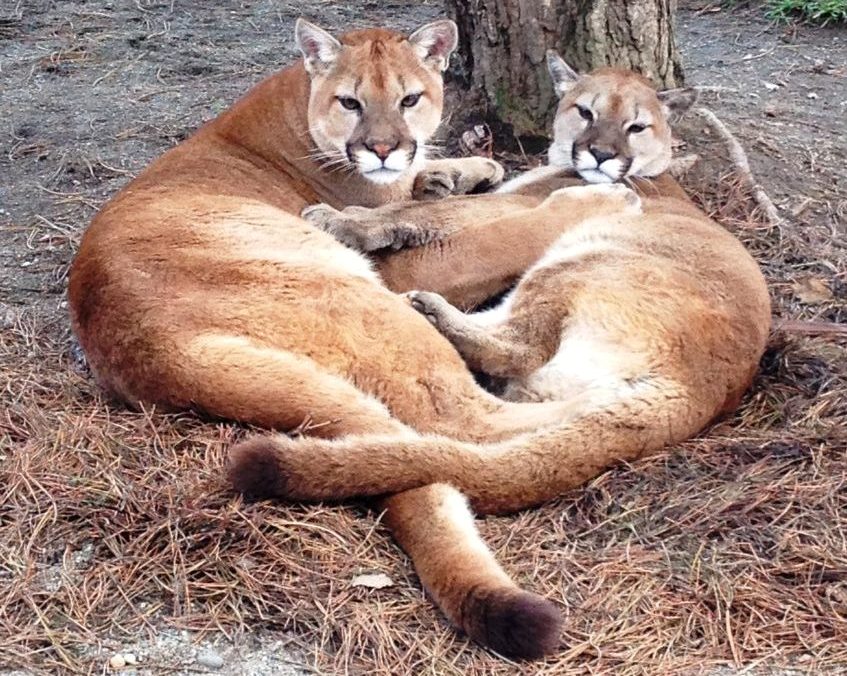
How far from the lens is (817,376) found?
4191mm

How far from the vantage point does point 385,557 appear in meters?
3.21

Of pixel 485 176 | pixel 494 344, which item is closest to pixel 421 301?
pixel 494 344

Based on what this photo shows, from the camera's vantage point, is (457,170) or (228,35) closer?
(457,170)

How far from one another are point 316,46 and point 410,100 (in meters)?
0.47

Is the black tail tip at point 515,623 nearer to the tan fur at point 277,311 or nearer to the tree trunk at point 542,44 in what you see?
the tan fur at point 277,311

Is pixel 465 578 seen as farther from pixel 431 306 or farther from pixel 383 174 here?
pixel 383 174

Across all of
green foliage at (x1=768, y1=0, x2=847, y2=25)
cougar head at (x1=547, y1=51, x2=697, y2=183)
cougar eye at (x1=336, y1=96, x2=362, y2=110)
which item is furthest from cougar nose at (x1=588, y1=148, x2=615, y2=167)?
green foliage at (x1=768, y1=0, x2=847, y2=25)

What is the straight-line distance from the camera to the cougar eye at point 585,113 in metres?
5.29

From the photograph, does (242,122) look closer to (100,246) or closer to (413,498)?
(100,246)

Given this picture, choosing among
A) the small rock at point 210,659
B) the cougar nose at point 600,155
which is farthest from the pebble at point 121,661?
the cougar nose at point 600,155

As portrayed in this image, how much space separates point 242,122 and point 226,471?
225 centimetres

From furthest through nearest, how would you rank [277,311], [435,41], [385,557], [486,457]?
[435,41]
[277,311]
[486,457]
[385,557]

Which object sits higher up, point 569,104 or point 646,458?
point 569,104

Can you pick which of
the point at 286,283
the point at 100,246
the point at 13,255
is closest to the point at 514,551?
the point at 286,283
